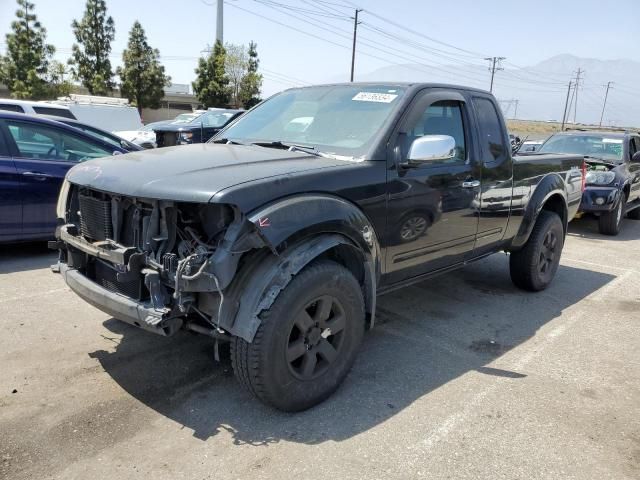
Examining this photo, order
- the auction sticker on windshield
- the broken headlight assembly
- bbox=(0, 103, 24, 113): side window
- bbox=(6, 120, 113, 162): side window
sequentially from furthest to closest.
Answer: bbox=(0, 103, 24, 113): side window, the broken headlight assembly, bbox=(6, 120, 113, 162): side window, the auction sticker on windshield

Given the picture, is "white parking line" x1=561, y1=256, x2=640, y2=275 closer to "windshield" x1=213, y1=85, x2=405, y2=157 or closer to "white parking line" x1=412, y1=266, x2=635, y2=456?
"white parking line" x1=412, y1=266, x2=635, y2=456

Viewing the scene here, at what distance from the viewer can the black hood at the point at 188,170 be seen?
266cm

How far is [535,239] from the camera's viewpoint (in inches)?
206

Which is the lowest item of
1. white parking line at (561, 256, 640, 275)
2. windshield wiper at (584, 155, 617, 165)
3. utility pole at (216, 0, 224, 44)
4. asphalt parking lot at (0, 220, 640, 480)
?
asphalt parking lot at (0, 220, 640, 480)

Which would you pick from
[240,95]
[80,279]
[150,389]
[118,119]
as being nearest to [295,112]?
[80,279]

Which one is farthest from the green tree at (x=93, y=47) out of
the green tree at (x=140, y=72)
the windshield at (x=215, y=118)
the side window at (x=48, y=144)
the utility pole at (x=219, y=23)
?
the side window at (x=48, y=144)

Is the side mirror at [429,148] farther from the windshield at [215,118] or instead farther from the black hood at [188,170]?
the windshield at [215,118]

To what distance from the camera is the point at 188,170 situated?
2.89 meters

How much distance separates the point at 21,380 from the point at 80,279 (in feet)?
2.51

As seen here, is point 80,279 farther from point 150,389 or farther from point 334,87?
point 334,87

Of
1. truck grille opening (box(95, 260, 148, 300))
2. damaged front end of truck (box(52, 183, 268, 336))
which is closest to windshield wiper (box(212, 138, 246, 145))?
damaged front end of truck (box(52, 183, 268, 336))

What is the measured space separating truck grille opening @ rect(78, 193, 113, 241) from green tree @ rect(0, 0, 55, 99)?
32675 millimetres

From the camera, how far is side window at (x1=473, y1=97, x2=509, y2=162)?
4.44 metres

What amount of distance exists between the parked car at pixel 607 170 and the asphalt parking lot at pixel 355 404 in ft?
15.0
